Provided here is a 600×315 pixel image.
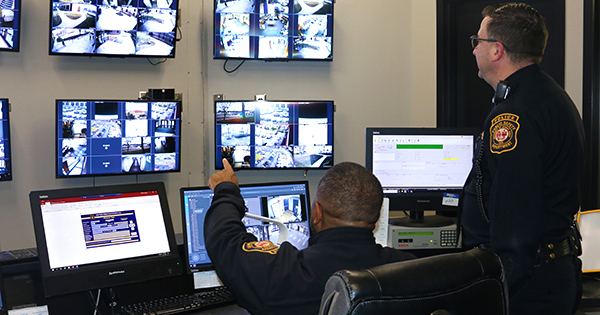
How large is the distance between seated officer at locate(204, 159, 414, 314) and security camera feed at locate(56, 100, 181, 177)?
84.9 inches

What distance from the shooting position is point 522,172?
4.76ft

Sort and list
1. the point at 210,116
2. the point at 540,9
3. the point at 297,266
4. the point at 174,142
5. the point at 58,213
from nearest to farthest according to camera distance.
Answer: the point at 297,266, the point at 58,213, the point at 540,9, the point at 174,142, the point at 210,116

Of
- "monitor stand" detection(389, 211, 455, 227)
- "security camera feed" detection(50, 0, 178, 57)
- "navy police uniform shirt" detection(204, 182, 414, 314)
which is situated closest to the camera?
"navy police uniform shirt" detection(204, 182, 414, 314)

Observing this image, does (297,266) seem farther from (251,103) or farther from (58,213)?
(251,103)

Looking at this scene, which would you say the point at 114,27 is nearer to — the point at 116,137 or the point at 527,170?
the point at 116,137

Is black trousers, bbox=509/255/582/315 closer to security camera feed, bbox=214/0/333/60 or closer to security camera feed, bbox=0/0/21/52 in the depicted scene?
security camera feed, bbox=214/0/333/60

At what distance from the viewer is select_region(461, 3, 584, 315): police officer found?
1.45 m

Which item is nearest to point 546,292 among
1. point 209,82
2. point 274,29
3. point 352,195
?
point 352,195

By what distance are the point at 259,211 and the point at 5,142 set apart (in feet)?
5.97

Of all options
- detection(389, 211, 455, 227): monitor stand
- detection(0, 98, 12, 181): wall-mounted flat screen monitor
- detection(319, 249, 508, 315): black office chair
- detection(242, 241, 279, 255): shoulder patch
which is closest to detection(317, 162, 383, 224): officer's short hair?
detection(242, 241, 279, 255): shoulder patch

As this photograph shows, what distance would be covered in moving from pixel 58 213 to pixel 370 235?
101 cm

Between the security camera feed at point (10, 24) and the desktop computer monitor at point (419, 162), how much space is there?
2112mm

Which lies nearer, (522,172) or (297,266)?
(297,266)

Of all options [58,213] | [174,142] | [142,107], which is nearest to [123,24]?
[142,107]
